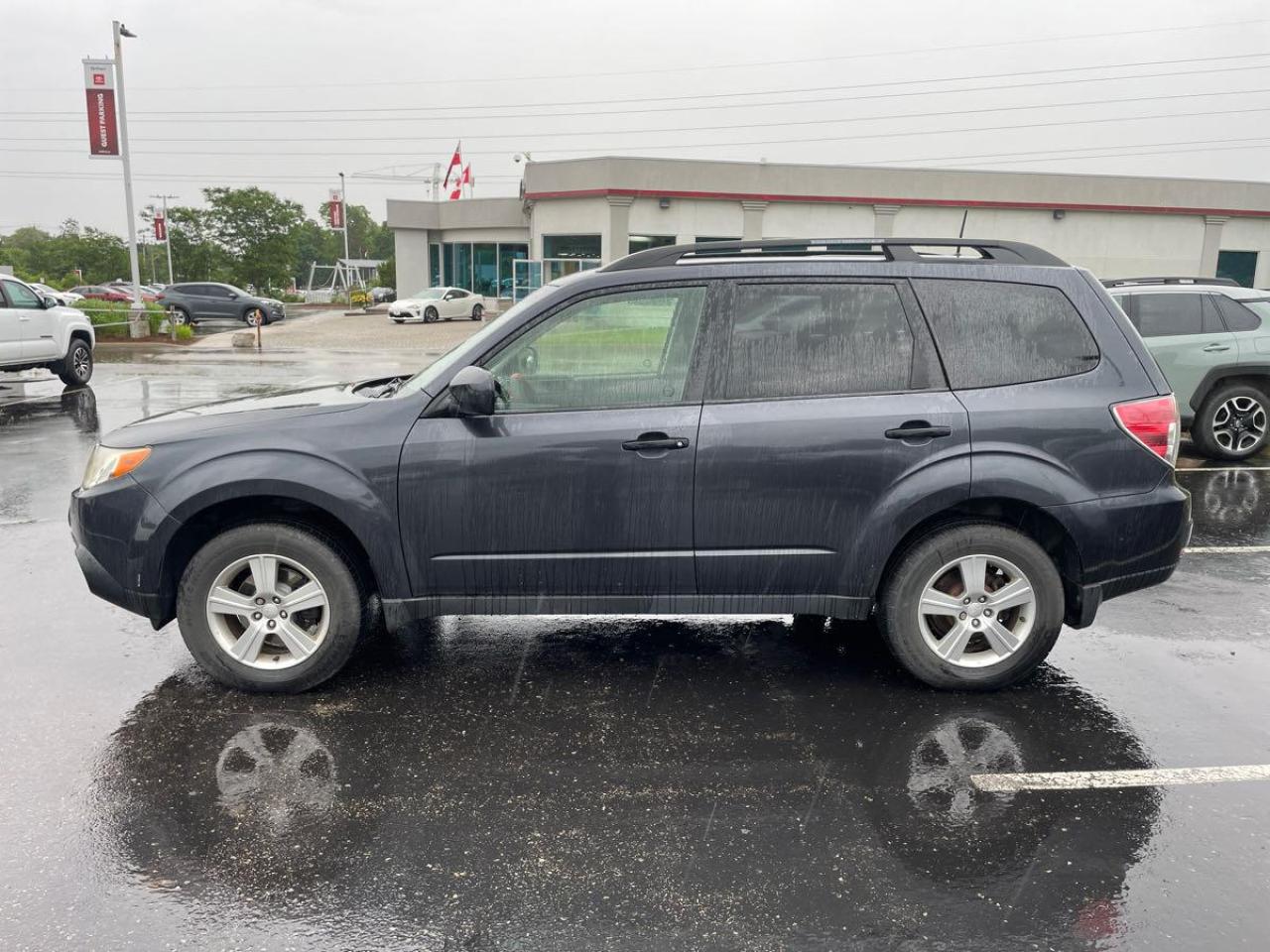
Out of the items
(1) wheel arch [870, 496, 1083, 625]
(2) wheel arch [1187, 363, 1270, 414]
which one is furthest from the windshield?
(2) wheel arch [1187, 363, 1270, 414]

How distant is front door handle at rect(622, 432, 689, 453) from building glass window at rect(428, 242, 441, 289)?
154 ft

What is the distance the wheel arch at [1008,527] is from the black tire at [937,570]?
32mm

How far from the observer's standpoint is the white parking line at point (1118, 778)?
3654 millimetres

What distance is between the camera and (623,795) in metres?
3.55

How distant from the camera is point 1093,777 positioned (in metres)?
3.71

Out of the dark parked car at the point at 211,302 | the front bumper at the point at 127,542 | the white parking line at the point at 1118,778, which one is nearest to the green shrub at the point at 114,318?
the dark parked car at the point at 211,302

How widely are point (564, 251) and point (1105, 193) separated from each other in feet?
68.4

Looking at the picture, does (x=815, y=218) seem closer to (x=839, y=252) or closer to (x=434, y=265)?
(x=434, y=265)

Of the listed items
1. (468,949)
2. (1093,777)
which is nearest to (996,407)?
(1093,777)

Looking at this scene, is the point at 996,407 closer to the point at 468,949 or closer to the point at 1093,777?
the point at 1093,777

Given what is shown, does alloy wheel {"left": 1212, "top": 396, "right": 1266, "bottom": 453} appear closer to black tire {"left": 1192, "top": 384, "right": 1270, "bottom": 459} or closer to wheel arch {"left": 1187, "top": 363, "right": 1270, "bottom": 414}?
black tire {"left": 1192, "top": 384, "right": 1270, "bottom": 459}

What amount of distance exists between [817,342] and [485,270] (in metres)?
44.6

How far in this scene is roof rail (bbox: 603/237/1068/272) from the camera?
14.6ft

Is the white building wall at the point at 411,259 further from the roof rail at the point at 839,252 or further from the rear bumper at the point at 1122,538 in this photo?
the rear bumper at the point at 1122,538
